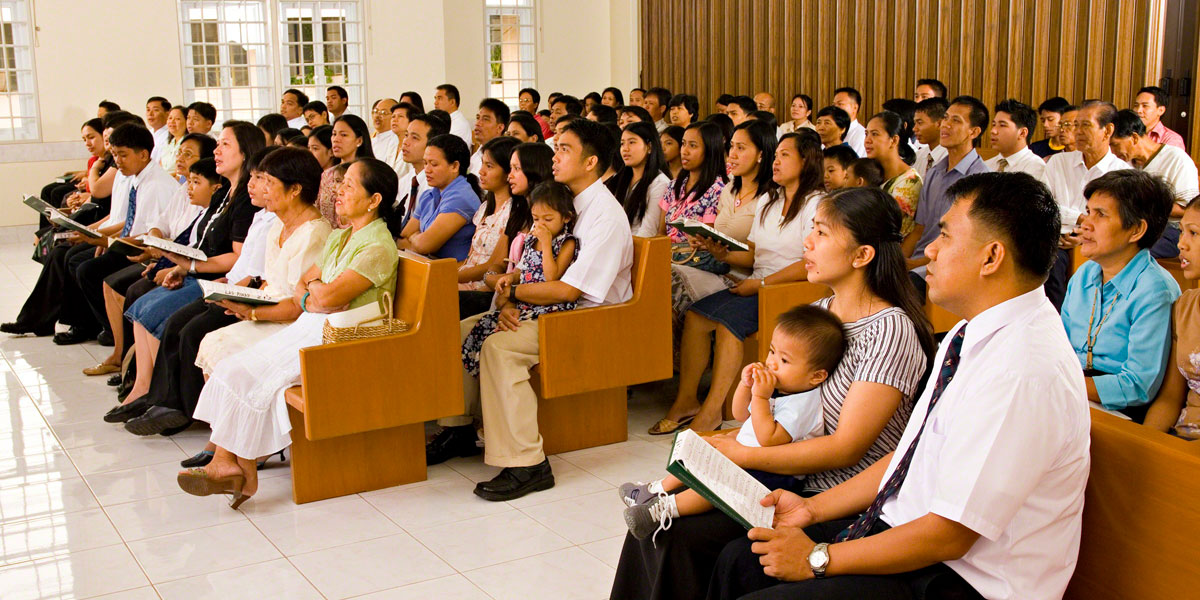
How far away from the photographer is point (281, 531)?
349 centimetres

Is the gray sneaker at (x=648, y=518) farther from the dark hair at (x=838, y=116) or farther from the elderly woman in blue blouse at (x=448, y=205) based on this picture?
the dark hair at (x=838, y=116)

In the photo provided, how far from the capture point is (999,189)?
1854mm

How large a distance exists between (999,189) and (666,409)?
3095mm

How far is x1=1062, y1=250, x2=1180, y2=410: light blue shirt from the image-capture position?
2.71 meters

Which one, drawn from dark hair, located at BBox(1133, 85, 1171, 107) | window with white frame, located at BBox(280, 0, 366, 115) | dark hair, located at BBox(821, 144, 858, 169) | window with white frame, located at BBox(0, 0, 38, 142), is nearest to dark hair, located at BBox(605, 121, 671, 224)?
dark hair, located at BBox(821, 144, 858, 169)

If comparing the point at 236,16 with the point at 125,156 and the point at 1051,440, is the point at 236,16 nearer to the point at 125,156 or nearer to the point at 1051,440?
the point at 125,156

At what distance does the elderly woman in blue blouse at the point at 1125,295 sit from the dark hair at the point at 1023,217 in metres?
1.06

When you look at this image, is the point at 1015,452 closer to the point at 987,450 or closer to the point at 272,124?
the point at 987,450

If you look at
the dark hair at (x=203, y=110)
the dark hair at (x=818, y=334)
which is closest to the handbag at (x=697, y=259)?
the dark hair at (x=818, y=334)

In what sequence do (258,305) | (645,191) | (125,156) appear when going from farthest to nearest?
(125,156) < (645,191) < (258,305)

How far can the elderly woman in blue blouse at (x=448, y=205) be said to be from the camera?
15.8 ft

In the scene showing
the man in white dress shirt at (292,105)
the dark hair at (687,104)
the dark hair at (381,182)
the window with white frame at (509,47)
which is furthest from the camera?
the window with white frame at (509,47)

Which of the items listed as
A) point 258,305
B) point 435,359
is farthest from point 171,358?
point 435,359

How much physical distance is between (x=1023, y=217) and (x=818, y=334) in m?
0.64
